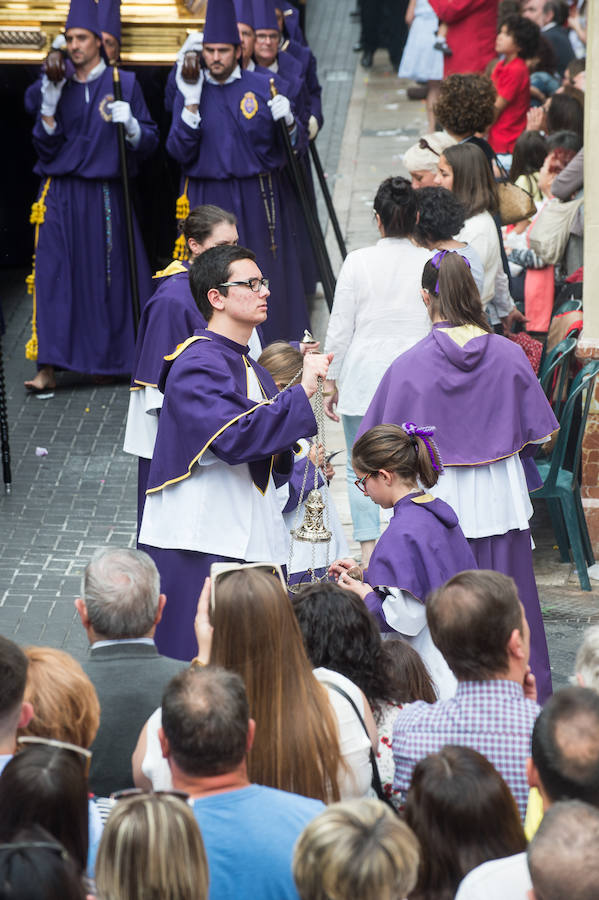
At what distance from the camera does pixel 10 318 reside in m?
11.1

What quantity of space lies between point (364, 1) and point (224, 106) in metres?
8.57

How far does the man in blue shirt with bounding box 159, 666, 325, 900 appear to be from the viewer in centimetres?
274

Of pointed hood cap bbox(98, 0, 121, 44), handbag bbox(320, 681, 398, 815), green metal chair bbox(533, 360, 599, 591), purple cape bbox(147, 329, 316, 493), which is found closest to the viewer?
handbag bbox(320, 681, 398, 815)

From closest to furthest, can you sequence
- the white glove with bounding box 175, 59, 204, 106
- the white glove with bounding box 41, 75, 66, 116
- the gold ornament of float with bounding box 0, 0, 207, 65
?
1. the white glove with bounding box 175, 59, 204, 106
2. the white glove with bounding box 41, 75, 66, 116
3. the gold ornament of float with bounding box 0, 0, 207, 65

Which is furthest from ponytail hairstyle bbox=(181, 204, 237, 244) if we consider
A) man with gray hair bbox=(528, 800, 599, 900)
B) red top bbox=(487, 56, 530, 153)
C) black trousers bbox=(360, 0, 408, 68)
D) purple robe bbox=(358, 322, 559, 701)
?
black trousers bbox=(360, 0, 408, 68)

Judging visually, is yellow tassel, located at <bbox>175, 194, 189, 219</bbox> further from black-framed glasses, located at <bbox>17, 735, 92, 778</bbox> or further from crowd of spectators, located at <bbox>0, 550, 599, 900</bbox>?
black-framed glasses, located at <bbox>17, 735, 92, 778</bbox>

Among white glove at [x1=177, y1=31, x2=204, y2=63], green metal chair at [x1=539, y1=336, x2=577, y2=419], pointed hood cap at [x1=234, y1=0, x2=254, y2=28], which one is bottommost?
green metal chair at [x1=539, y1=336, x2=577, y2=419]

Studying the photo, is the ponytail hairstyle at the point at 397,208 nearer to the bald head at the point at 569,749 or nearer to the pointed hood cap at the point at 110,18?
the bald head at the point at 569,749

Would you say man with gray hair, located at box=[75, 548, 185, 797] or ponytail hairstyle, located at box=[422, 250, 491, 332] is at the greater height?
ponytail hairstyle, located at box=[422, 250, 491, 332]

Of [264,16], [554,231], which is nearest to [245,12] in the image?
[264,16]

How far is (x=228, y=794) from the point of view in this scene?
9.38ft

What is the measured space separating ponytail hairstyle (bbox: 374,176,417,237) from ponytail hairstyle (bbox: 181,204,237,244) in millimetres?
733

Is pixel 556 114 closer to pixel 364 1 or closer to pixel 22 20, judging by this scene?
pixel 22 20

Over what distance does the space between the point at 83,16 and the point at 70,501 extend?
11.3ft
